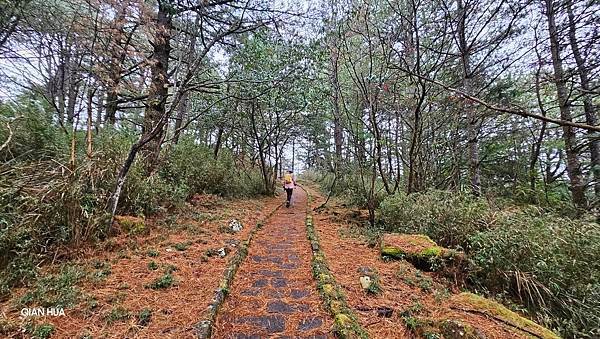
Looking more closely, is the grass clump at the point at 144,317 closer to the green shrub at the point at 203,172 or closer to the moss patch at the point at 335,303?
the moss patch at the point at 335,303

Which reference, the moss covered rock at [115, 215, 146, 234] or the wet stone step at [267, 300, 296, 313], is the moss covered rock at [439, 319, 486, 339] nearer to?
the wet stone step at [267, 300, 296, 313]

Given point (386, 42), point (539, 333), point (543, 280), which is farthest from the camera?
point (386, 42)

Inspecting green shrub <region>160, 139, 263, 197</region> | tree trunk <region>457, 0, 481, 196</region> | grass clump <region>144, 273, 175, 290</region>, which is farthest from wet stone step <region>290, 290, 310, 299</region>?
tree trunk <region>457, 0, 481, 196</region>

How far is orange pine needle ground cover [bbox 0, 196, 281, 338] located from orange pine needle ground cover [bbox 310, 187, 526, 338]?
5.50ft

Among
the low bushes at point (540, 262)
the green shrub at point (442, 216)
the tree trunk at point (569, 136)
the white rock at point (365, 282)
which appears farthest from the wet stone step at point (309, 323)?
the tree trunk at point (569, 136)

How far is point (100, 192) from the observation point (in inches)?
176

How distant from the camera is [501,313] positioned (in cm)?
282

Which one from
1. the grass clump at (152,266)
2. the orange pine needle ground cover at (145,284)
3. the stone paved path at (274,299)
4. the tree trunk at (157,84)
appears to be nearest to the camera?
the orange pine needle ground cover at (145,284)

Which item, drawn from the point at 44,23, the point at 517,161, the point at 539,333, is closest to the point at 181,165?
the point at 44,23

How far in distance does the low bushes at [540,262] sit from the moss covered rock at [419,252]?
333 millimetres

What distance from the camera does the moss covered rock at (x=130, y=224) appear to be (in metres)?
4.67

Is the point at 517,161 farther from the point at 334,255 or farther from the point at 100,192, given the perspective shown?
the point at 100,192

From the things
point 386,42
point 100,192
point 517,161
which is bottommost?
point 100,192

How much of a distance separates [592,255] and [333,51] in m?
7.23
